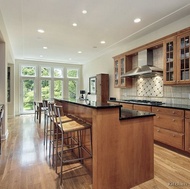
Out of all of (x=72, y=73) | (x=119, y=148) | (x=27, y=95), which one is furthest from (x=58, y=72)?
(x=119, y=148)

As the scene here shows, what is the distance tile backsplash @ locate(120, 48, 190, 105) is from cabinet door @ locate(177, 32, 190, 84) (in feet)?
1.27

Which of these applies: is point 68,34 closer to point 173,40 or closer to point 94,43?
point 94,43

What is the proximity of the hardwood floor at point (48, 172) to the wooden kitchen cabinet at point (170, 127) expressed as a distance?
0.75 feet

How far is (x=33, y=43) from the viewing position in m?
5.48

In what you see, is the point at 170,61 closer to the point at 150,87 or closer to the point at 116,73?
the point at 150,87

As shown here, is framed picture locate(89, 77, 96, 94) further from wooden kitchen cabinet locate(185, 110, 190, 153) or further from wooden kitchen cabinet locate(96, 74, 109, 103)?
wooden kitchen cabinet locate(185, 110, 190, 153)

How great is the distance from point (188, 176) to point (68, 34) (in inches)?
178


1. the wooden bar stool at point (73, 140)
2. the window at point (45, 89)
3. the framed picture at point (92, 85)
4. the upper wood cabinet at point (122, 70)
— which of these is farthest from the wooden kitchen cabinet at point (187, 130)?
the window at point (45, 89)

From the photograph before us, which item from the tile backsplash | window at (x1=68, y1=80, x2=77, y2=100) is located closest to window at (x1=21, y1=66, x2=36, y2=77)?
window at (x1=68, y1=80, x2=77, y2=100)

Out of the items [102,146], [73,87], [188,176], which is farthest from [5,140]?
[73,87]

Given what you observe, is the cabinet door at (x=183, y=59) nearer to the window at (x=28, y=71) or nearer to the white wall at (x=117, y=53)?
the white wall at (x=117, y=53)

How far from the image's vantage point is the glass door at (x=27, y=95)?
320 inches

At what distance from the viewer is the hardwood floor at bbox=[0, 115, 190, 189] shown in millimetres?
1990

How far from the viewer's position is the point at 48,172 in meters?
2.32
